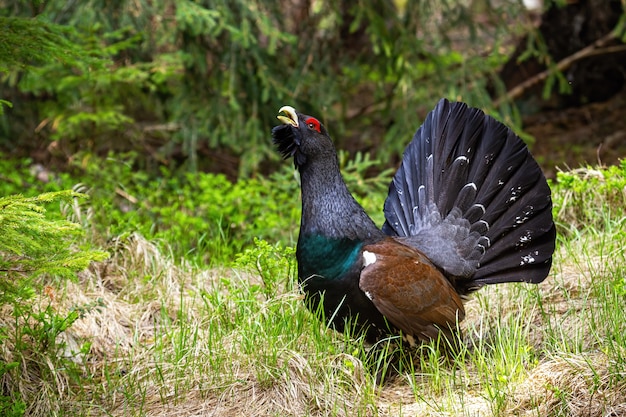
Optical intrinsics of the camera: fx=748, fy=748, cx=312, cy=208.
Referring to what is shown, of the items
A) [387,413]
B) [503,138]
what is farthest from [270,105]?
[387,413]

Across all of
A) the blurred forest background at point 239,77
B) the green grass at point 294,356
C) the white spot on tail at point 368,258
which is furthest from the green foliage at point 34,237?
the blurred forest background at point 239,77

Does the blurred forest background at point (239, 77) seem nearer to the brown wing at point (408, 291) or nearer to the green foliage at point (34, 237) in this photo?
the brown wing at point (408, 291)

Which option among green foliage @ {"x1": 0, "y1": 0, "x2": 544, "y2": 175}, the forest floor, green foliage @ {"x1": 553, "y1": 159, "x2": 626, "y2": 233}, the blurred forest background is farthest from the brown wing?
the forest floor

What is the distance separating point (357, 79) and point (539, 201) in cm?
375

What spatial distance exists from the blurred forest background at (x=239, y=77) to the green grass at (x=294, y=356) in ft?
7.05

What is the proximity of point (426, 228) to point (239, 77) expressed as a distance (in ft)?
10.5

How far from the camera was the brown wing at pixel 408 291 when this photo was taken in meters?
4.00

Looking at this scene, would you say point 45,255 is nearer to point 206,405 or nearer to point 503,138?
point 206,405

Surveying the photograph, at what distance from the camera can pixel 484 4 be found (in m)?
7.70

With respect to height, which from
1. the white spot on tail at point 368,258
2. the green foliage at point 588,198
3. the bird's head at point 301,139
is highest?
the bird's head at point 301,139

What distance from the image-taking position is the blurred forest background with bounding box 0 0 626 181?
22.0 ft

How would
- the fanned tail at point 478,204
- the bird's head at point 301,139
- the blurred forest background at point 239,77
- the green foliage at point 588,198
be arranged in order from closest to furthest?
the bird's head at point 301,139 → the fanned tail at point 478,204 → the green foliage at point 588,198 → the blurred forest background at point 239,77

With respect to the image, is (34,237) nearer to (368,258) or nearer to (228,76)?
(368,258)

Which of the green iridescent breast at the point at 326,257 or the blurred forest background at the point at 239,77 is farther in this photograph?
the blurred forest background at the point at 239,77
